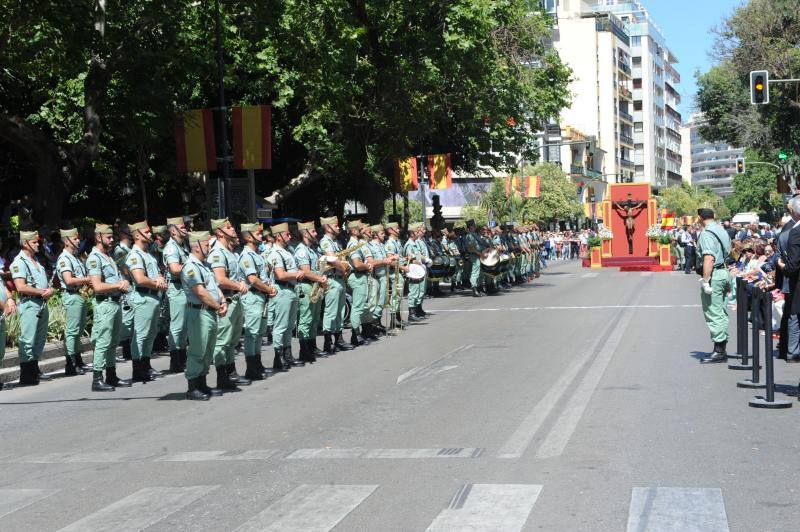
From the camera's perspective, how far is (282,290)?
46.0ft

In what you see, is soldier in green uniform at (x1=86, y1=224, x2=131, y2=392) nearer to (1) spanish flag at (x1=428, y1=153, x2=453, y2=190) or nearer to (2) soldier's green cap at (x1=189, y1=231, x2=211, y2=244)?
(2) soldier's green cap at (x1=189, y1=231, x2=211, y2=244)

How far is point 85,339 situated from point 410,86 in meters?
15.5

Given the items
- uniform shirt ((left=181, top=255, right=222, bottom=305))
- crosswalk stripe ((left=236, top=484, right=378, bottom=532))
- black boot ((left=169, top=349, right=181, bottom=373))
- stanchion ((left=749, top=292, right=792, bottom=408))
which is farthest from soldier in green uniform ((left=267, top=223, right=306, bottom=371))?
crosswalk stripe ((left=236, top=484, right=378, bottom=532))

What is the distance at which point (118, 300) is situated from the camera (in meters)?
13.2

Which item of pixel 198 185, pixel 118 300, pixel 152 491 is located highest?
pixel 198 185

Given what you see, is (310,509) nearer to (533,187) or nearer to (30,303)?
(30,303)

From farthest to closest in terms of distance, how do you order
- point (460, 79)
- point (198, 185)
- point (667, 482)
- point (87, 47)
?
point (198, 185) → point (460, 79) → point (87, 47) → point (667, 482)

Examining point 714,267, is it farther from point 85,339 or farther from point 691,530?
point 85,339

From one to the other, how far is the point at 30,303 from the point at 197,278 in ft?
11.2

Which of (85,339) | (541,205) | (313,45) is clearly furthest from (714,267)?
(541,205)

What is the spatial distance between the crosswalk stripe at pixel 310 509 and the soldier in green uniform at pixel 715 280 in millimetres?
7204

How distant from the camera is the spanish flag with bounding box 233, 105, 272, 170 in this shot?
2509cm

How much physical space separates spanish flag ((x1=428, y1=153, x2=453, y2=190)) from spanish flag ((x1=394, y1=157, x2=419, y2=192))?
143 centimetres

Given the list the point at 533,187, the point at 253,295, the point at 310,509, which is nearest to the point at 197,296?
the point at 253,295
